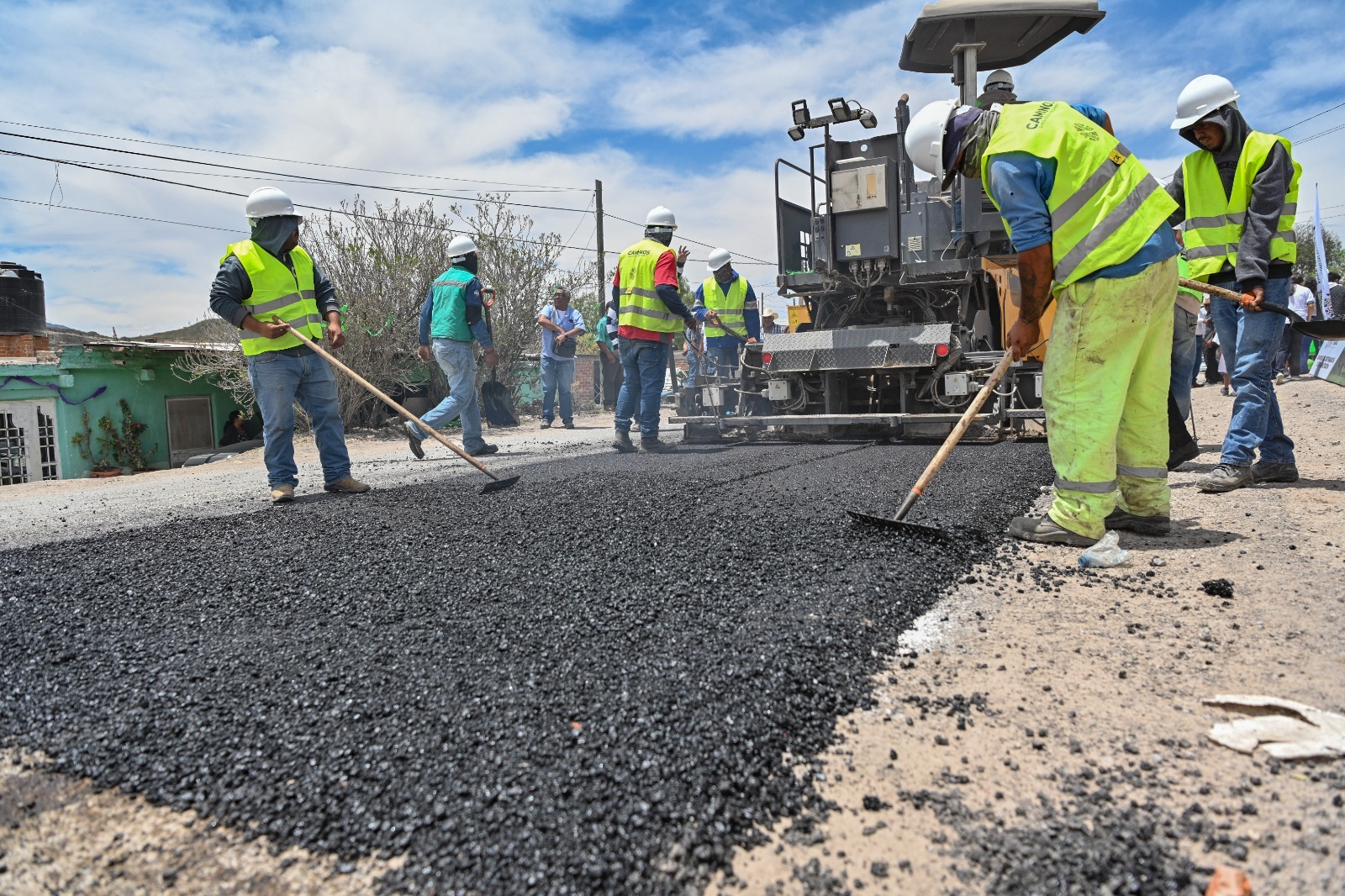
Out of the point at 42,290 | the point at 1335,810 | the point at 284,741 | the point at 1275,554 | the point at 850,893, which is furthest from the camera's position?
the point at 42,290

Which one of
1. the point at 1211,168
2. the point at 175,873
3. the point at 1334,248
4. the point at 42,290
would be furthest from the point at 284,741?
the point at 1334,248

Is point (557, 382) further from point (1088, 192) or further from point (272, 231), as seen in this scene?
point (1088, 192)

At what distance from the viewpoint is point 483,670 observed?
2.09m

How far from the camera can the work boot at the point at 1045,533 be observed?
3262 millimetres

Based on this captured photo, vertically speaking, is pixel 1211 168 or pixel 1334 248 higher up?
pixel 1334 248

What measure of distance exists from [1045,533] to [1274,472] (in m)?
2.00

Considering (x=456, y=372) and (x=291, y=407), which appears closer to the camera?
(x=291, y=407)

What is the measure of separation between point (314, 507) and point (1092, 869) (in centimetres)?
414

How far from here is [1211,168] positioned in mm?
4199

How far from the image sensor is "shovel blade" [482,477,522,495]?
15.6 ft

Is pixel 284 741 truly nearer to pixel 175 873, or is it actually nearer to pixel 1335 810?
pixel 175 873

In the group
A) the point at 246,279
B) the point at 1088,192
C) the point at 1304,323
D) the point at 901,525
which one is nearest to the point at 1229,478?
the point at 1304,323

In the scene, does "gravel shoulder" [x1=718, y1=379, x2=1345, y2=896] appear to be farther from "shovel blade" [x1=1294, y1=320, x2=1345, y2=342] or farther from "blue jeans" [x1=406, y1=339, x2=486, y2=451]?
"blue jeans" [x1=406, y1=339, x2=486, y2=451]

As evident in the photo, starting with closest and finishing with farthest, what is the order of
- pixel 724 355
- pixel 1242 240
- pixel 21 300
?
pixel 1242 240 < pixel 724 355 < pixel 21 300
